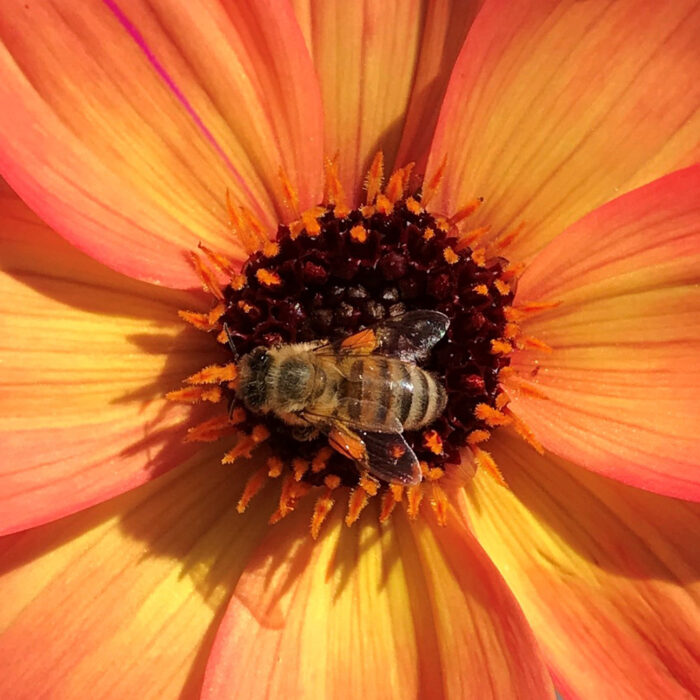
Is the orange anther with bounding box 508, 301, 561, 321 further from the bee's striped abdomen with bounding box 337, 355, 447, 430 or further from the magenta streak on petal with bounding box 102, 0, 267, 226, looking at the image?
the magenta streak on petal with bounding box 102, 0, 267, 226

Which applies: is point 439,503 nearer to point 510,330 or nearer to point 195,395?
point 510,330

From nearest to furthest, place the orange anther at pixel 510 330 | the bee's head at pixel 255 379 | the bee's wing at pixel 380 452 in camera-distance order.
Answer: the bee's wing at pixel 380 452, the bee's head at pixel 255 379, the orange anther at pixel 510 330

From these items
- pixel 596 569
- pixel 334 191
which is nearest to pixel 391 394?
pixel 334 191

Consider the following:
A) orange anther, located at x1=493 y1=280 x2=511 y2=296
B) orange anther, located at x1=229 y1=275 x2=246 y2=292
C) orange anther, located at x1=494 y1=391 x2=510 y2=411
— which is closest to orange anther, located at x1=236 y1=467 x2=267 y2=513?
orange anther, located at x1=229 y1=275 x2=246 y2=292

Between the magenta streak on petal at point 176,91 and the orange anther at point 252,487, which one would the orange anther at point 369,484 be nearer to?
the orange anther at point 252,487

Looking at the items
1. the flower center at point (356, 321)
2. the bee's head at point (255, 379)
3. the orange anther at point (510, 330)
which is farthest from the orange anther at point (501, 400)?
the bee's head at point (255, 379)
